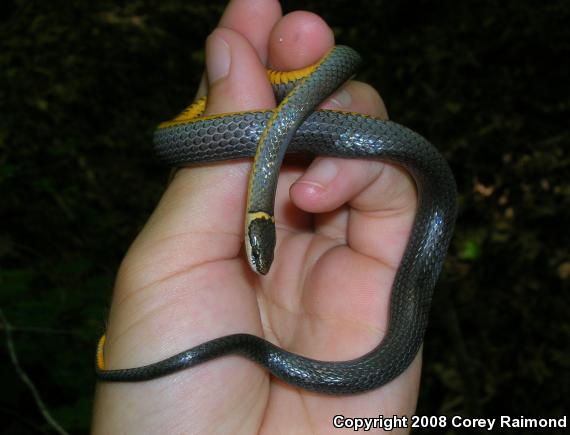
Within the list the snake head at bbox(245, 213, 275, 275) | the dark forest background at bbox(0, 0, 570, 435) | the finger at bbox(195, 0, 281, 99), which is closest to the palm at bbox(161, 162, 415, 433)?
the snake head at bbox(245, 213, 275, 275)

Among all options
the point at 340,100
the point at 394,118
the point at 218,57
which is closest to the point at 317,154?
the point at 340,100

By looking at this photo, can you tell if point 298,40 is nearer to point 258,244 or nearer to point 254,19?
point 254,19

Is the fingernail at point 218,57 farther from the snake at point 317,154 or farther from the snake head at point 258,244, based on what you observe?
the snake head at point 258,244

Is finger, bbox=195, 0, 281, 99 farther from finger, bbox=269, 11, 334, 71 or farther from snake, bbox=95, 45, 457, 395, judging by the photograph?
snake, bbox=95, 45, 457, 395

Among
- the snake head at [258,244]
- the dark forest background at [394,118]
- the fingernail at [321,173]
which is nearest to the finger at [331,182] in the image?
the fingernail at [321,173]

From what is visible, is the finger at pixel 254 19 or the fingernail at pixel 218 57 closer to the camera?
the fingernail at pixel 218 57
